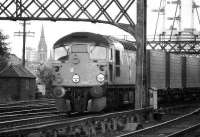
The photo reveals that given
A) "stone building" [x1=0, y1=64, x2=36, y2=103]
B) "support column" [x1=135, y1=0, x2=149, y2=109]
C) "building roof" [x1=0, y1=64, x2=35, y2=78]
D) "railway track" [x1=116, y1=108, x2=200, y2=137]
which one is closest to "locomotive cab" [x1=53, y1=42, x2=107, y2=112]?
"support column" [x1=135, y1=0, x2=149, y2=109]

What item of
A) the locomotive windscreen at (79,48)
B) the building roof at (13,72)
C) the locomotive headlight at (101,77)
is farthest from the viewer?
the building roof at (13,72)

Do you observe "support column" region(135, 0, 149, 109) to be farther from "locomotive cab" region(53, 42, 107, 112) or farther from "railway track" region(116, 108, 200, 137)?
"railway track" region(116, 108, 200, 137)

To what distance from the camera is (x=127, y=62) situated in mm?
21328

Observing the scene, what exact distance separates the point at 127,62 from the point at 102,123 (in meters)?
7.01

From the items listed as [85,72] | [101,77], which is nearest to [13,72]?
[85,72]

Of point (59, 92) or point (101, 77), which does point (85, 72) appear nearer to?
point (101, 77)

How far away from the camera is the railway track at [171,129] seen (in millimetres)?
13470

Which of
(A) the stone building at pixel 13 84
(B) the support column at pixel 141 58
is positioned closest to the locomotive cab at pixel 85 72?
(B) the support column at pixel 141 58

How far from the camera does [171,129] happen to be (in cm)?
1577

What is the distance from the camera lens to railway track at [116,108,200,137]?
13470mm

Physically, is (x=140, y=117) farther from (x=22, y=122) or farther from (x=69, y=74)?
(x=22, y=122)

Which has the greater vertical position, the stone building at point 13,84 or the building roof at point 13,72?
the building roof at point 13,72

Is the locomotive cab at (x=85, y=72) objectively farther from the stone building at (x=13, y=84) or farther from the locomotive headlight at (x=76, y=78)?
the stone building at (x=13, y=84)

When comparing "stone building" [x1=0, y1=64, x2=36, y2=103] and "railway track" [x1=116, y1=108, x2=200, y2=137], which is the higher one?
"stone building" [x1=0, y1=64, x2=36, y2=103]
